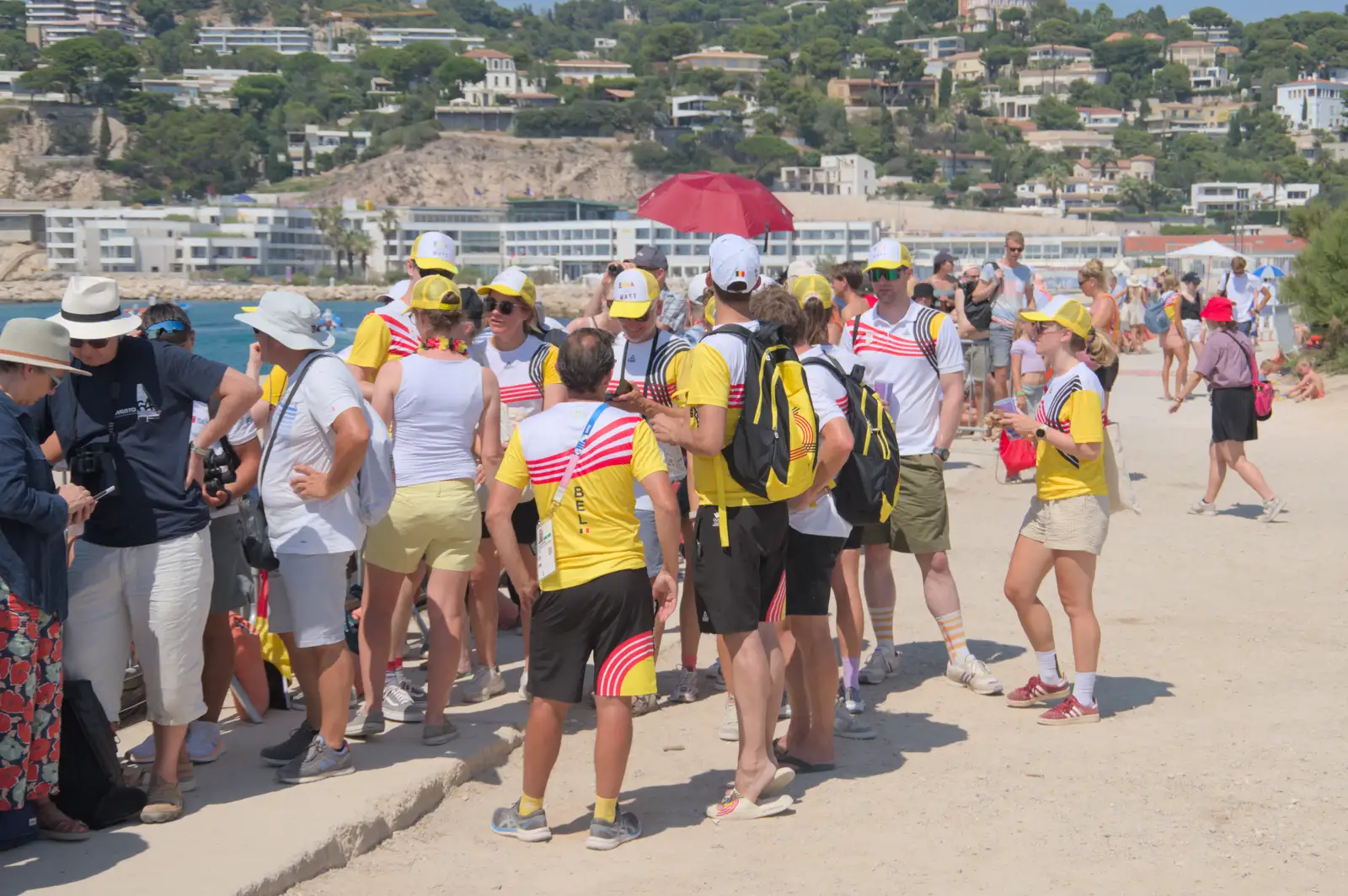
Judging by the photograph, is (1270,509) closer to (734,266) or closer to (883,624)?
(883,624)

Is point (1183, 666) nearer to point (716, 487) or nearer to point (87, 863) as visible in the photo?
point (716, 487)

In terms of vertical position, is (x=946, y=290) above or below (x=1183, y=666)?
above

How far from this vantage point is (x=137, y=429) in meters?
4.40

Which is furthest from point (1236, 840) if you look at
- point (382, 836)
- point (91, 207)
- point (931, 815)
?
point (91, 207)

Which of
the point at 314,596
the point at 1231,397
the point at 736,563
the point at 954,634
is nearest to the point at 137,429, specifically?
the point at 314,596

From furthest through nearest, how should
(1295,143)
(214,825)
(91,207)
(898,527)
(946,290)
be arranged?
(1295,143), (91,207), (946,290), (898,527), (214,825)

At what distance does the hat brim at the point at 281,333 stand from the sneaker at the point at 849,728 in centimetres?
247

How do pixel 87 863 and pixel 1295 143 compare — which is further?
pixel 1295 143

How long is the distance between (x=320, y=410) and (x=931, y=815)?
244 cm

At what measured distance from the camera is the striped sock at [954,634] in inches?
253

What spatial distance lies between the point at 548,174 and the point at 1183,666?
163388mm

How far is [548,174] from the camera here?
166 meters

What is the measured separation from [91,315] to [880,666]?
3732mm

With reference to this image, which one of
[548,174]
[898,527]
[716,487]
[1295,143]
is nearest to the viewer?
[716,487]
